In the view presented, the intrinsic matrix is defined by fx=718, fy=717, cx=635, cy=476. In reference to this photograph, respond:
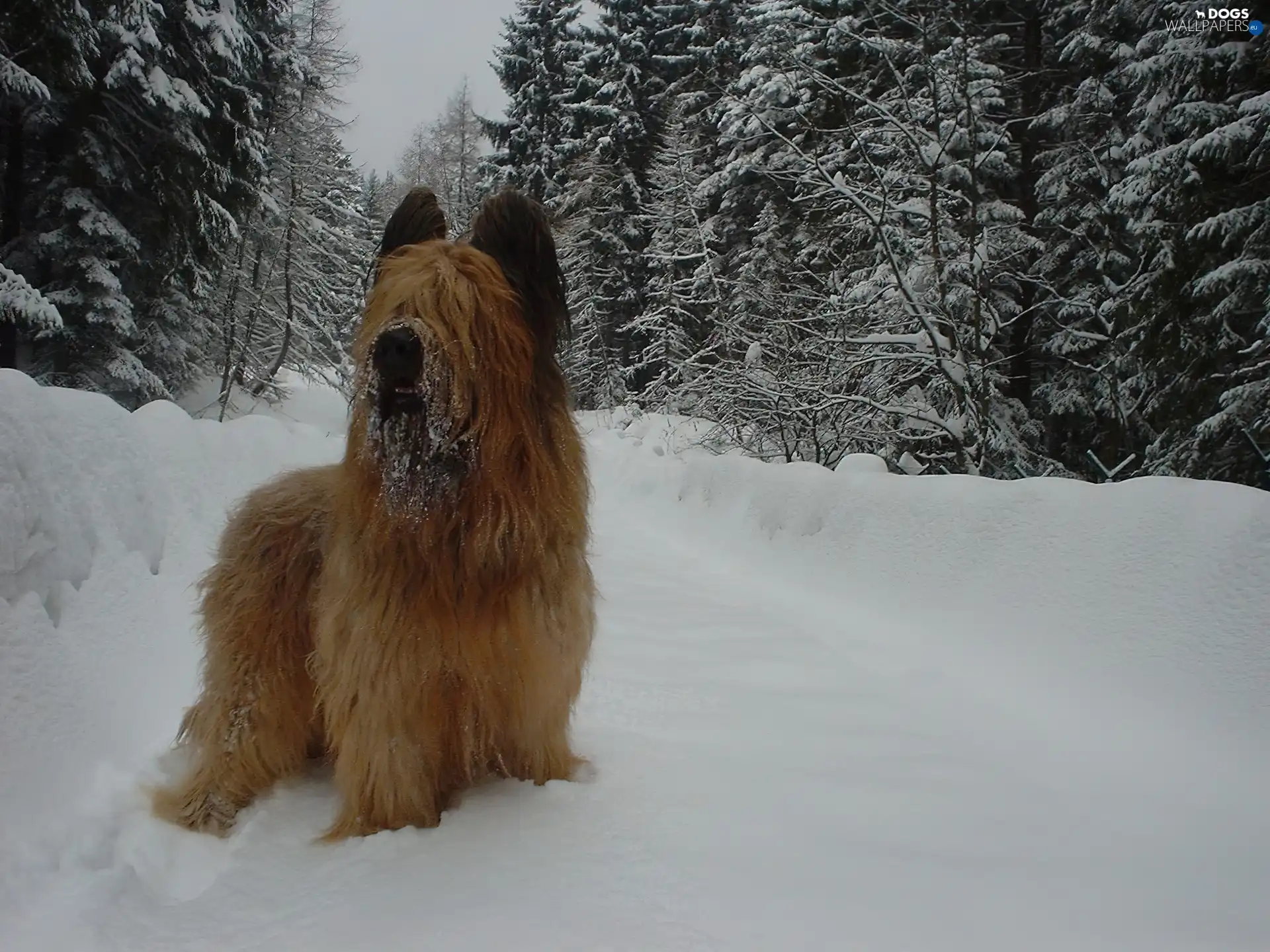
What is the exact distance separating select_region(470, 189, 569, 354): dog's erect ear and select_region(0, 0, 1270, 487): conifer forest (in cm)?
78

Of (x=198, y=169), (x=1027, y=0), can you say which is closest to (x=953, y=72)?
(x=1027, y=0)

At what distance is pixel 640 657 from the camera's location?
3689mm

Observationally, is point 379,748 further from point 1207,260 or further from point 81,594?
point 1207,260

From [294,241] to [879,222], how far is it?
641 inches

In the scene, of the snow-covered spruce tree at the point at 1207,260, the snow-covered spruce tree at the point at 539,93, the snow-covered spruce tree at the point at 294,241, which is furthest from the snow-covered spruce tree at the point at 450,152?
the snow-covered spruce tree at the point at 1207,260

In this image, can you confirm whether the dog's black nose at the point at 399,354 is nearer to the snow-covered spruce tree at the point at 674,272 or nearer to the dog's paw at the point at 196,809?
the dog's paw at the point at 196,809

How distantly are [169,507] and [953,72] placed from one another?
9.24 meters

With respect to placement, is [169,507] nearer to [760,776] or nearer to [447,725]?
[447,725]

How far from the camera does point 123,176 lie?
418 inches

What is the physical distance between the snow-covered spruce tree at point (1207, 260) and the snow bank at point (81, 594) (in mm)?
7466

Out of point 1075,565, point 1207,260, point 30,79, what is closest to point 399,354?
point 1075,565

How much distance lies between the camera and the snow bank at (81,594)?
204cm

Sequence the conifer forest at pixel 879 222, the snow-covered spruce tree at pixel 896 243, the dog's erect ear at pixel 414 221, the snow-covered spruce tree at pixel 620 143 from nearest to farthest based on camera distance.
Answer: the dog's erect ear at pixel 414 221 → the conifer forest at pixel 879 222 → the snow-covered spruce tree at pixel 896 243 → the snow-covered spruce tree at pixel 620 143

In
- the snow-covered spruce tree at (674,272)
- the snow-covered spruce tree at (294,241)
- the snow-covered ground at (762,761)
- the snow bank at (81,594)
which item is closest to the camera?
the snow-covered ground at (762,761)
